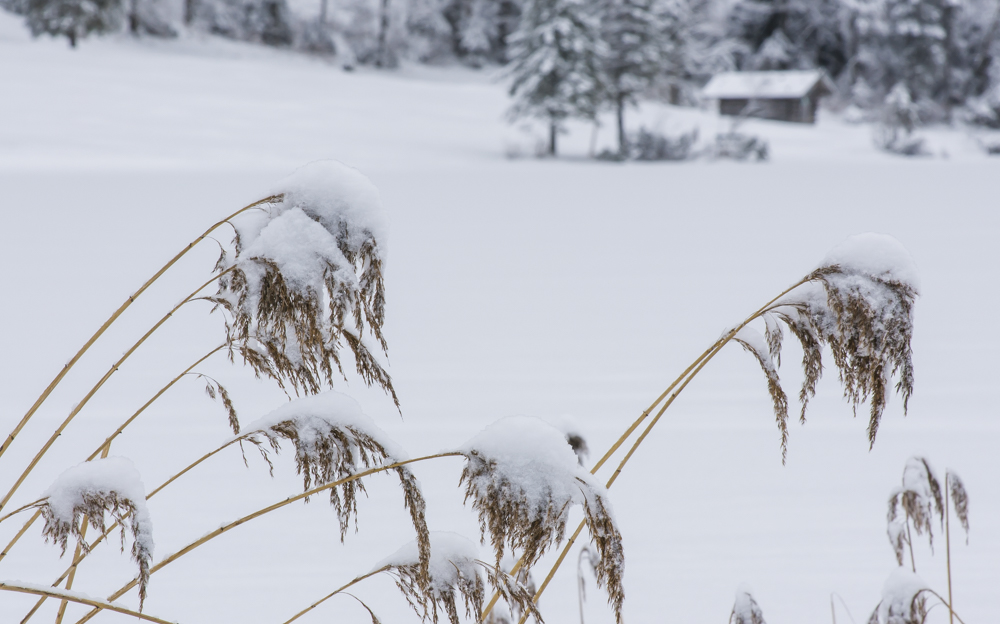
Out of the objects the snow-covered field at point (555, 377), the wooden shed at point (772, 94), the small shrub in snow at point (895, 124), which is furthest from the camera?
the wooden shed at point (772, 94)

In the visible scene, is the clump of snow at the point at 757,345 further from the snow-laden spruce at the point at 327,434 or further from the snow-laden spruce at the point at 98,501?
the snow-laden spruce at the point at 98,501

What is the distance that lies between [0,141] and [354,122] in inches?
359

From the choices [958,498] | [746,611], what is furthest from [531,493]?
[958,498]

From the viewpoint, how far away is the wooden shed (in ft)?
105

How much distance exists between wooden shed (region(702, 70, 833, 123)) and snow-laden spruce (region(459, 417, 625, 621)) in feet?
109

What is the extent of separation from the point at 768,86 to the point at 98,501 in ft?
114

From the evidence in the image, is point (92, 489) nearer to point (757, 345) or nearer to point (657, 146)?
point (757, 345)

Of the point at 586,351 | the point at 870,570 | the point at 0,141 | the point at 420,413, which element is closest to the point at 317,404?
the point at 870,570

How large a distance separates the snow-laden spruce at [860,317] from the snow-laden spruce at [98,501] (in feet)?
2.19

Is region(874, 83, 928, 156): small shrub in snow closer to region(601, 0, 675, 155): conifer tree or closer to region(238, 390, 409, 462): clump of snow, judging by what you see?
region(601, 0, 675, 155): conifer tree

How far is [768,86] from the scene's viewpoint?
3216 cm

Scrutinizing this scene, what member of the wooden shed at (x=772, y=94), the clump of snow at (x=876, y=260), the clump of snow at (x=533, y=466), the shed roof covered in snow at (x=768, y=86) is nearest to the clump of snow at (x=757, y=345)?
the clump of snow at (x=876, y=260)

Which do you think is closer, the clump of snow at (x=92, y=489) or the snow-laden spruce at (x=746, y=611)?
the clump of snow at (x=92, y=489)

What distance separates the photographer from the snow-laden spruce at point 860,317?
2.81ft
